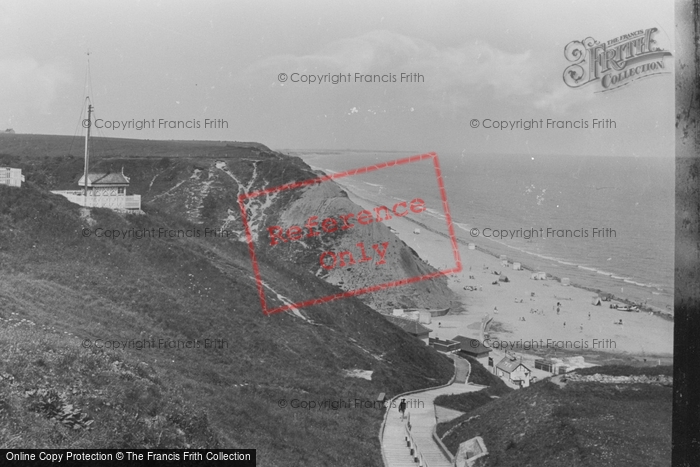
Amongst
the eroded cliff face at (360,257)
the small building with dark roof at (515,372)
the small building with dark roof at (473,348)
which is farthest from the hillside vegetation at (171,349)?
the eroded cliff face at (360,257)

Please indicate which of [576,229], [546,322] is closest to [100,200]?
[546,322]

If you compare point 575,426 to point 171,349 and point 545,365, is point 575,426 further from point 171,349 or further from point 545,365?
point 545,365

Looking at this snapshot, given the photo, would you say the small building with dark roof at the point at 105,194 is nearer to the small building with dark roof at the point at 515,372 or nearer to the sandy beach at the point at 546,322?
the small building with dark roof at the point at 515,372

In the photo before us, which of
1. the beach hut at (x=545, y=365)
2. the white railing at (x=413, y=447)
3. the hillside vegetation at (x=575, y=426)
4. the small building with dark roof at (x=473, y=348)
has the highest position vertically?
the hillside vegetation at (x=575, y=426)

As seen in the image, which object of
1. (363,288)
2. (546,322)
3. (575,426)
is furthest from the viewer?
(363,288)

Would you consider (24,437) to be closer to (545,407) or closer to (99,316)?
(99,316)

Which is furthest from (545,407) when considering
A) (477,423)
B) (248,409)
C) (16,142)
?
(16,142)
